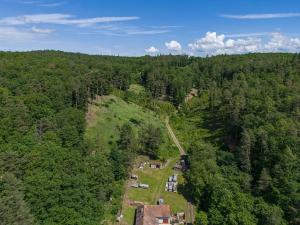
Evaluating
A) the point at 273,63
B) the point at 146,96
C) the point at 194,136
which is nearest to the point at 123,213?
the point at 194,136

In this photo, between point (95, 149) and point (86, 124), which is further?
point (86, 124)

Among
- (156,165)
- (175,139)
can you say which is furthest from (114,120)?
(156,165)

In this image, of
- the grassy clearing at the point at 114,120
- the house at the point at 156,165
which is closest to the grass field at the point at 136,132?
the grassy clearing at the point at 114,120

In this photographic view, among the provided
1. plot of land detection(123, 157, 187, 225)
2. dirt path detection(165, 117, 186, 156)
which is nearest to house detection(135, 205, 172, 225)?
plot of land detection(123, 157, 187, 225)

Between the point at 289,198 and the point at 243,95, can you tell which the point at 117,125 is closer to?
the point at 243,95

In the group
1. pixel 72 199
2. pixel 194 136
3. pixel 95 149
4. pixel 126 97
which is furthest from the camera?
pixel 126 97

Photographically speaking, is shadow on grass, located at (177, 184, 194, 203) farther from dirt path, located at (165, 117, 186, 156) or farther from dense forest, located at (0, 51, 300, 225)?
dirt path, located at (165, 117, 186, 156)
